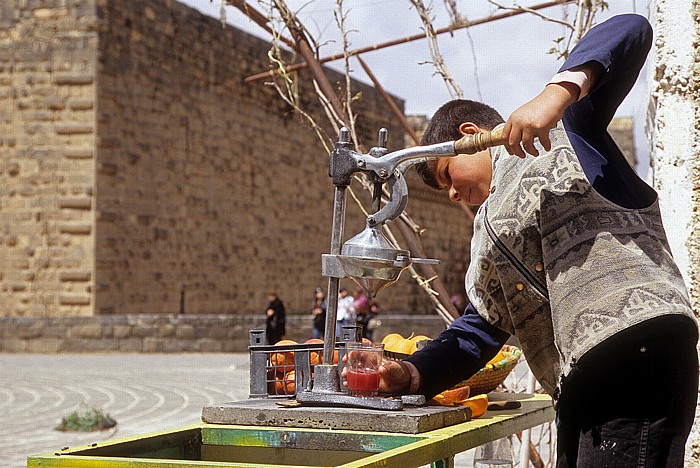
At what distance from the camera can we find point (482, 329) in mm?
2174

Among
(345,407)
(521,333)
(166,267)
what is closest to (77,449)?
(345,407)

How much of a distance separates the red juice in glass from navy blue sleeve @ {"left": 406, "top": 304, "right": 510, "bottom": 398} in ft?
0.37

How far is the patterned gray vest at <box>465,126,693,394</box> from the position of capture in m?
1.74

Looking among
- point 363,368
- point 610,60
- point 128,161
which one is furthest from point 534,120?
point 128,161

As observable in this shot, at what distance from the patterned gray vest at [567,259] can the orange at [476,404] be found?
1.11ft

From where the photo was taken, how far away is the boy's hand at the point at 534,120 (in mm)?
1650

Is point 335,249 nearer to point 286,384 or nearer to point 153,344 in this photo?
point 286,384

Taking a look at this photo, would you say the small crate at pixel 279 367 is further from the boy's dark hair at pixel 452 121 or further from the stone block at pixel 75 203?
the stone block at pixel 75 203

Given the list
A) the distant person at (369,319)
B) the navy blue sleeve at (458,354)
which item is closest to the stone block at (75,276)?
the distant person at (369,319)

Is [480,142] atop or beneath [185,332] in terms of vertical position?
atop

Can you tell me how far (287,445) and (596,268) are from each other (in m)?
0.62

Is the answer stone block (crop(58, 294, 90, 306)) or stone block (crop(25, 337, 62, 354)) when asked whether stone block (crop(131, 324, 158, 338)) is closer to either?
stone block (crop(58, 294, 90, 306))

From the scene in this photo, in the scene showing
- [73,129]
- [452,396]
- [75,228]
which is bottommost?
[452,396]

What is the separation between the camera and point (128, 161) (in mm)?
15953
